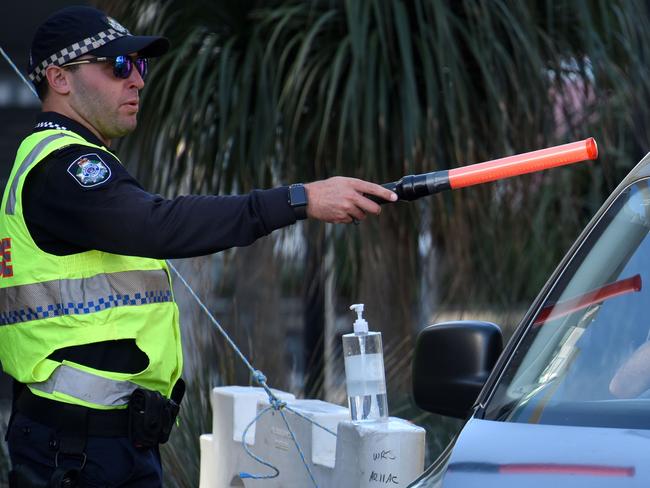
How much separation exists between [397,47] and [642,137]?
1.60m

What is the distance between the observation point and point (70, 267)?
3.16 meters

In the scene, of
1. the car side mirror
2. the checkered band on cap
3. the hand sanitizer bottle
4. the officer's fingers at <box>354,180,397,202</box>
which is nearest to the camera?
the car side mirror

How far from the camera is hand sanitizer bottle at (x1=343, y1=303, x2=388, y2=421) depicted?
3602 millimetres

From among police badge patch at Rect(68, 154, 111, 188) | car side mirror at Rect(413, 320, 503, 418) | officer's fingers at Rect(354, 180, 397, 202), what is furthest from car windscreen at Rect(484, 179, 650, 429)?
police badge patch at Rect(68, 154, 111, 188)

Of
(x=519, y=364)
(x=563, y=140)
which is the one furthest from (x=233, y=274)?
(x=519, y=364)

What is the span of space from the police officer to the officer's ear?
13cm

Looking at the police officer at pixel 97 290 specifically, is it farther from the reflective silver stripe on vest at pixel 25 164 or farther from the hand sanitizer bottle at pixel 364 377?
the hand sanitizer bottle at pixel 364 377

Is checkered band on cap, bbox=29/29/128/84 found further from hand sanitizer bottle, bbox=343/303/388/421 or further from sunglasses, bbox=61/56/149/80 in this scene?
hand sanitizer bottle, bbox=343/303/388/421

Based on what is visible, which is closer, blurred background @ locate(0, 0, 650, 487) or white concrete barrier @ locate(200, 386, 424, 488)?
white concrete barrier @ locate(200, 386, 424, 488)

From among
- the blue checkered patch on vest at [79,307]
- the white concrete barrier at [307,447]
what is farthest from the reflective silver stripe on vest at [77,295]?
the white concrete barrier at [307,447]

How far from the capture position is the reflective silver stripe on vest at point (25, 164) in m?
3.17

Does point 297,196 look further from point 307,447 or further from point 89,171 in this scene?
point 307,447

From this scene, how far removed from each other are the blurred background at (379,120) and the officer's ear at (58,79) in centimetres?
273

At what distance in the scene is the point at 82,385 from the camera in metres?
3.12
